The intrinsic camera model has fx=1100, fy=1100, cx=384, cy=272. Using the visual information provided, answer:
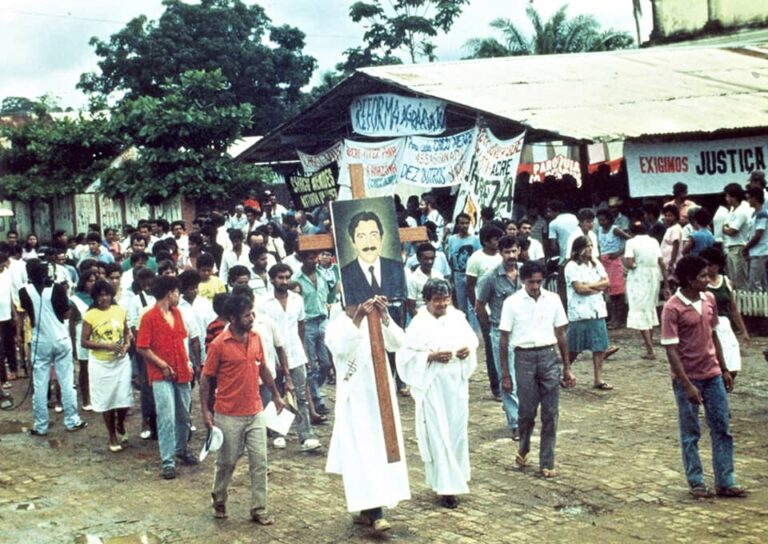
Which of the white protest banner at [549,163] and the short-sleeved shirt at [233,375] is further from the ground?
the white protest banner at [549,163]

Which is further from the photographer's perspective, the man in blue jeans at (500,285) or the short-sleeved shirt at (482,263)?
the short-sleeved shirt at (482,263)

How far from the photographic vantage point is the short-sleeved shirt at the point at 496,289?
10.2 m

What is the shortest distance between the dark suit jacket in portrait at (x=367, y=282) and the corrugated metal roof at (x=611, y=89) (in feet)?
27.3

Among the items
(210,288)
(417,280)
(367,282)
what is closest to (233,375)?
(367,282)

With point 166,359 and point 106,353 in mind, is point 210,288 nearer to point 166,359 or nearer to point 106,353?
point 106,353

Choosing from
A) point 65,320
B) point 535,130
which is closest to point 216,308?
point 65,320

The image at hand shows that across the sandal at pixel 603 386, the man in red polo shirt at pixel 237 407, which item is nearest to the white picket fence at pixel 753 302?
the sandal at pixel 603 386

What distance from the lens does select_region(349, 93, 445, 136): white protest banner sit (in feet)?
58.1

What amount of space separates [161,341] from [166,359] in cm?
16

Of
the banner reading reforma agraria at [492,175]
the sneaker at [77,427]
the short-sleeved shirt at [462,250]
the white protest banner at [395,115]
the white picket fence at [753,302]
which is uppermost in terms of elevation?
the white protest banner at [395,115]

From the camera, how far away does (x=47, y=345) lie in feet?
35.9

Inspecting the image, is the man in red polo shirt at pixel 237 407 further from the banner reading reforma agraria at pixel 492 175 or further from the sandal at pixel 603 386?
the banner reading reforma agraria at pixel 492 175

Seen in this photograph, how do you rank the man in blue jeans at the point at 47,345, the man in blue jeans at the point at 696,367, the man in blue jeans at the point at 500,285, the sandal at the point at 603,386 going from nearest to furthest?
the man in blue jeans at the point at 696,367, the man in blue jeans at the point at 500,285, the man in blue jeans at the point at 47,345, the sandal at the point at 603,386

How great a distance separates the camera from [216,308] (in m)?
9.11
